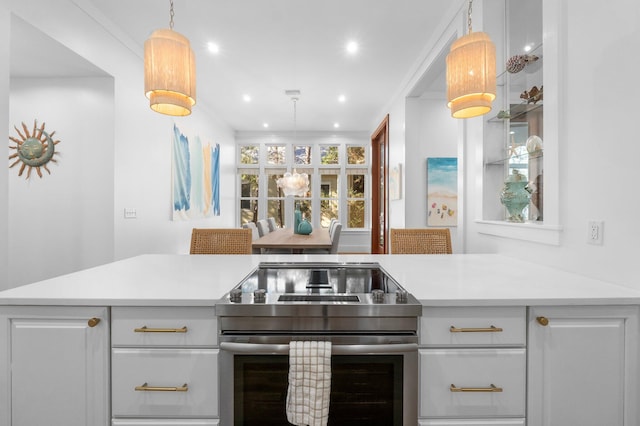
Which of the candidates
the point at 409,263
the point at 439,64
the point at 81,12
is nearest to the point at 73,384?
the point at 409,263

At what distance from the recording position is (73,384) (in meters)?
1.15

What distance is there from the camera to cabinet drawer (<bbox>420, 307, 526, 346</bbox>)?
1.17m

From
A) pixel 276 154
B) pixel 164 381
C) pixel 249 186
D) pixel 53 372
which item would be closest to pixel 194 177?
pixel 249 186

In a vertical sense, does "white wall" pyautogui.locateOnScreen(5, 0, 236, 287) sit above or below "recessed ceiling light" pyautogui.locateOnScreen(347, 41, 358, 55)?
below

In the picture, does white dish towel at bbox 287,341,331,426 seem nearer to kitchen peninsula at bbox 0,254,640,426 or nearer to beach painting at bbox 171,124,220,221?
kitchen peninsula at bbox 0,254,640,426

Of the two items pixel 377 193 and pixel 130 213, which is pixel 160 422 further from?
pixel 377 193

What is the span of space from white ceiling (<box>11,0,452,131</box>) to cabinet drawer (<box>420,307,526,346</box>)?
2705 millimetres

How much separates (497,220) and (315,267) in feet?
4.65

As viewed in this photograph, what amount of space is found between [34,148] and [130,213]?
101 cm

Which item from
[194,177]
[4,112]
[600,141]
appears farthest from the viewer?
[194,177]

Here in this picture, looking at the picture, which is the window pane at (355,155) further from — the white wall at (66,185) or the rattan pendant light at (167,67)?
the rattan pendant light at (167,67)

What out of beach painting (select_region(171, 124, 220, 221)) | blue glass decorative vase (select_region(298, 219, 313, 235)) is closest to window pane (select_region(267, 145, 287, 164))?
beach painting (select_region(171, 124, 220, 221))

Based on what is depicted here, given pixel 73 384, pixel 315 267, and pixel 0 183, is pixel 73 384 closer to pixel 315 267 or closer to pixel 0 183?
pixel 315 267

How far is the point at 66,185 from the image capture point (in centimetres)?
325
